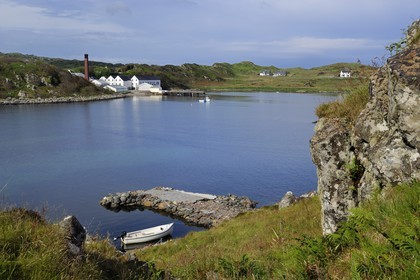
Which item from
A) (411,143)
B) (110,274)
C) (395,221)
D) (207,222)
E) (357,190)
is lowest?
(207,222)

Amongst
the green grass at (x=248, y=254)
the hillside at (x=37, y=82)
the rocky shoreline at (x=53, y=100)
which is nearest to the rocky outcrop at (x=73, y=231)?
the green grass at (x=248, y=254)

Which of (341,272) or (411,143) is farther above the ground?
(411,143)

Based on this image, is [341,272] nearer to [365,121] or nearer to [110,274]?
[110,274]

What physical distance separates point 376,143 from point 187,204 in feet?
104

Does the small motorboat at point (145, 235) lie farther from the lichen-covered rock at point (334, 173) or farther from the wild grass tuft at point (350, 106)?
the lichen-covered rock at point (334, 173)

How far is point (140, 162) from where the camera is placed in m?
56.2

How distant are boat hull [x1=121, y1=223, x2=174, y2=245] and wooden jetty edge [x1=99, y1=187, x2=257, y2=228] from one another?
17.7 feet

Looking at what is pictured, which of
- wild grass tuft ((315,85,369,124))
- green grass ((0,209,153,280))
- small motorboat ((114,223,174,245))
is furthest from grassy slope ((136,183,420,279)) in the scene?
small motorboat ((114,223,174,245))

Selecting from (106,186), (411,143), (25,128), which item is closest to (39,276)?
(411,143)

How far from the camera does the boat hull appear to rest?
98.1 feet

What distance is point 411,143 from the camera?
7816 mm

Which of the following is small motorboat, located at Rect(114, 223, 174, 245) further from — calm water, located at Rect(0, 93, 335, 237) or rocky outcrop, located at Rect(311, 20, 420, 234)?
rocky outcrop, located at Rect(311, 20, 420, 234)

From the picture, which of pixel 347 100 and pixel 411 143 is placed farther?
pixel 347 100

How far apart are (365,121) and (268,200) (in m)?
Result: 31.2
